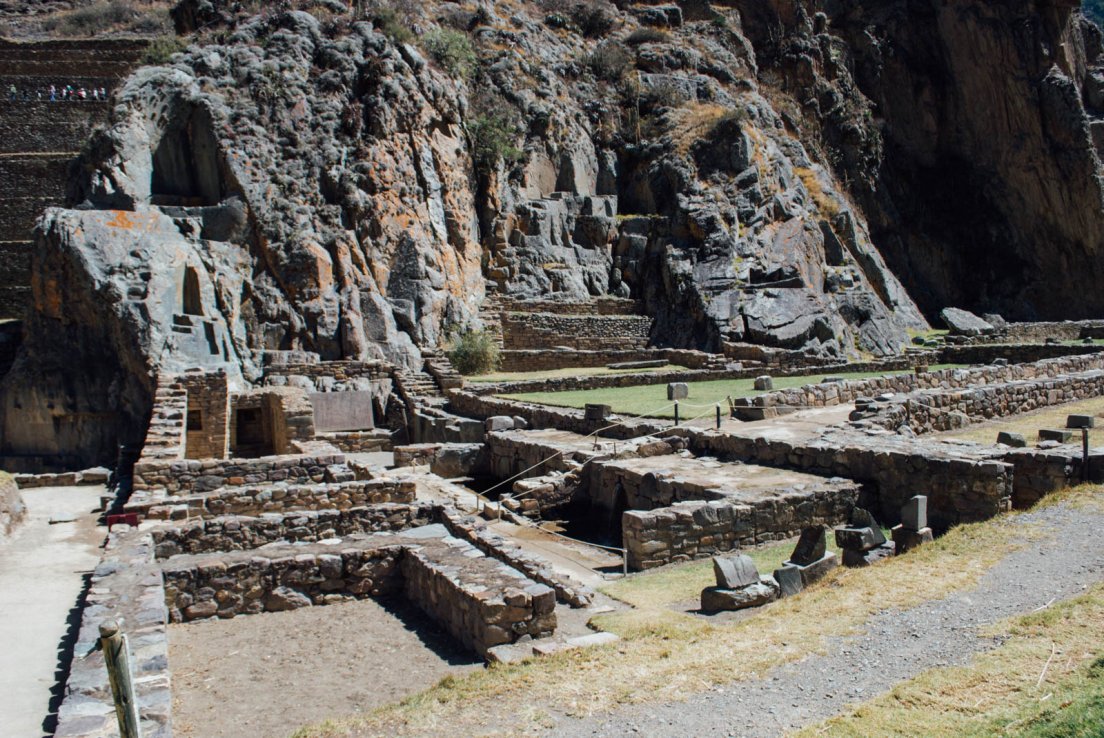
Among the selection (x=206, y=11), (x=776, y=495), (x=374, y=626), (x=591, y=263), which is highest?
(x=206, y=11)

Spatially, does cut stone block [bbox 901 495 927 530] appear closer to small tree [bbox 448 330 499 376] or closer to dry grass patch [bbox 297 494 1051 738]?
dry grass patch [bbox 297 494 1051 738]

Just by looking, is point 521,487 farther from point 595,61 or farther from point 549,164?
point 595,61

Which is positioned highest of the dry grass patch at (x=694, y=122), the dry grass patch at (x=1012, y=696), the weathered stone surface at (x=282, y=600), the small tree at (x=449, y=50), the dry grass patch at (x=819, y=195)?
the small tree at (x=449, y=50)

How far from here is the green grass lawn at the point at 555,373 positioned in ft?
95.4

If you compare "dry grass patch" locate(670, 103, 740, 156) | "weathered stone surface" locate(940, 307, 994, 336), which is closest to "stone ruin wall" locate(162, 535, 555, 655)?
"weathered stone surface" locate(940, 307, 994, 336)

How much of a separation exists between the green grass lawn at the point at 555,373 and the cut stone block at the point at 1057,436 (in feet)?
54.4

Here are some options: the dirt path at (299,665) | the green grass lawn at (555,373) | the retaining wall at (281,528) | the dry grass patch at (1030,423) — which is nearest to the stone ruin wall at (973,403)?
the dry grass patch at (1030,423)

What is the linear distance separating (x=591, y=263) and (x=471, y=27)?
1549 centimetres

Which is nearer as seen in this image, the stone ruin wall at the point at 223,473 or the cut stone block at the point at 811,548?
the cut stone block at the point at 811,548

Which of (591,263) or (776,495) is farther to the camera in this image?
(591,263)

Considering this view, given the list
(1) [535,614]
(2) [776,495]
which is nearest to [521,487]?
(2) [776,495]

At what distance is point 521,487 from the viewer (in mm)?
14133

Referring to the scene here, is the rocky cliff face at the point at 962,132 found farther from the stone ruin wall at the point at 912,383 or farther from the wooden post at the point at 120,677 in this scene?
the wooden post at the point at 120,677

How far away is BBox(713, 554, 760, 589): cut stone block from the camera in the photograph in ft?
25.8
